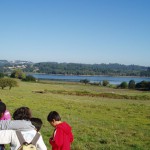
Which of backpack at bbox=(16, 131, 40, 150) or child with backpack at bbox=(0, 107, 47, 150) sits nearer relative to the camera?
backpack at bbox=(16, 131, 40, 150)

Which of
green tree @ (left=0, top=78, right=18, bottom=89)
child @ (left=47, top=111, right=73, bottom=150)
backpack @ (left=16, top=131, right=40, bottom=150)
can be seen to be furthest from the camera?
green tree @ (left=0, top=78, right=18, bottom=89)

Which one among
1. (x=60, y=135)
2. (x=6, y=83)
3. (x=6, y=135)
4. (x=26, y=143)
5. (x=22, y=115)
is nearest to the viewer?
(x=26, y=143)

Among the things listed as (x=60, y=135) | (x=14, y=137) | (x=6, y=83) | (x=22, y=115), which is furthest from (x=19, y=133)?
(x=6, y=83)

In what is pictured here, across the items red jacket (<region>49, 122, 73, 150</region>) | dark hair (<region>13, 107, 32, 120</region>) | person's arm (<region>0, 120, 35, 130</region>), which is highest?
dark hair (<region>13, 107, 32, 120</region>)

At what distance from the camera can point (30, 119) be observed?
637 cm

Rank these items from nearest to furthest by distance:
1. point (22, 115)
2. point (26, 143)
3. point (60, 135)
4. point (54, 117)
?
point (26, 143)
point (22, 115)
point (54, 117)
point (60, 135)

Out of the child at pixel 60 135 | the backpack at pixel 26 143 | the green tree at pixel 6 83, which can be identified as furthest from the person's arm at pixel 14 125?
the green tree at pixel 6 83

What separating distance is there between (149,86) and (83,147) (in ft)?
366

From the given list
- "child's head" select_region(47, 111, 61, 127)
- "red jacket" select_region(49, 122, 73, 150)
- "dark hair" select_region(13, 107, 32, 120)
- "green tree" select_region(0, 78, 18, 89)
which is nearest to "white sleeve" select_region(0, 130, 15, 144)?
"dark hair" select_region(13, 107, 32, 120)

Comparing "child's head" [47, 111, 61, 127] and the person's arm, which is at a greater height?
the person's arm

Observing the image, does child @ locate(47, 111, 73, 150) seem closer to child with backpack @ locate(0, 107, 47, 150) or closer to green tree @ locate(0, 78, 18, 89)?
child with backpack @ locate(0, 107, 47, 150)

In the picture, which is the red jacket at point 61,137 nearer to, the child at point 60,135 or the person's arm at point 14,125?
the child at point 60,135

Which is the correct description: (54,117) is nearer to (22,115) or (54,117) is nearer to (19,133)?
(22,115)

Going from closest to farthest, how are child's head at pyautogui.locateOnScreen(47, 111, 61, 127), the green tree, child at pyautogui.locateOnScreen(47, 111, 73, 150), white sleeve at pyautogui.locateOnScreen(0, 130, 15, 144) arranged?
1. white sleeve at pyautogui.locateOnScreen(0, 130, 15, 144)
2. child's head at pyautogui.locateOnScreen(47, 111, 61, 127)
3. child at pyautogui.locateOnScreen(47, 111, 73, 150)
4. the green tree
